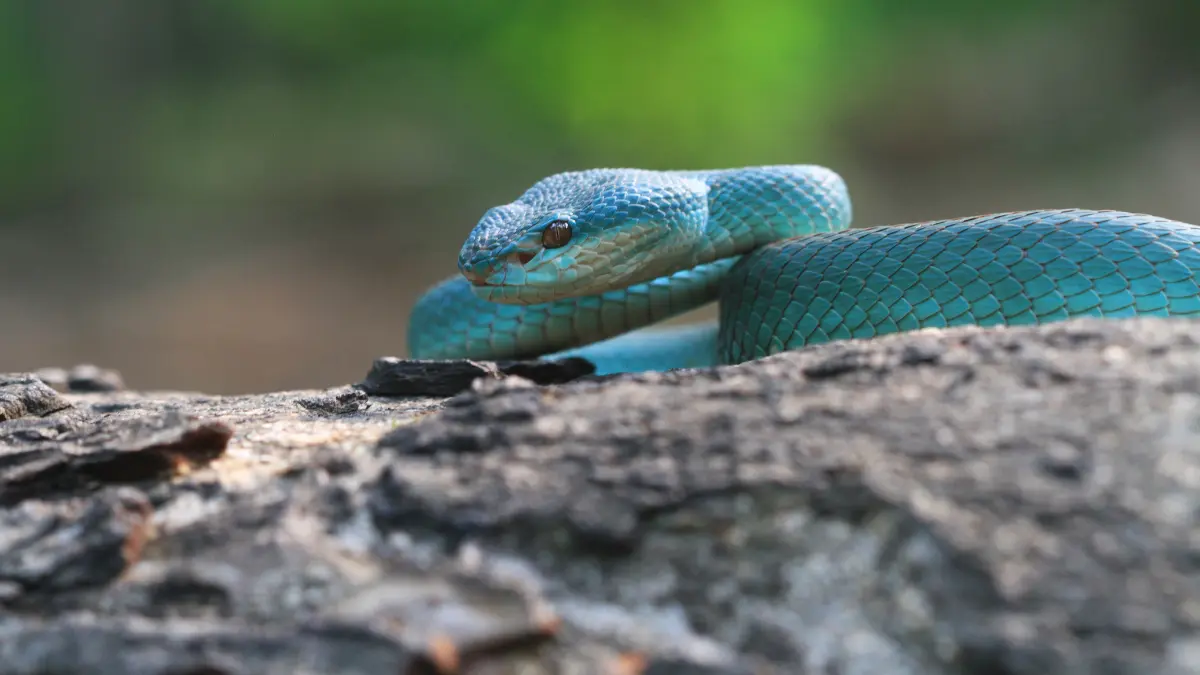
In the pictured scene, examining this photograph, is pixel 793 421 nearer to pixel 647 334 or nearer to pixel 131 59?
pixel 647 334

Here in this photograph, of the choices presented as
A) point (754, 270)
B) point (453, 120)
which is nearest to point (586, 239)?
point (754, 270)

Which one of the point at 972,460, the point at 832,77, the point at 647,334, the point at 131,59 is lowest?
the point at 647,334

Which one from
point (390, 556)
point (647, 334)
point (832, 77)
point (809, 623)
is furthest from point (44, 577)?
point (832, 77)

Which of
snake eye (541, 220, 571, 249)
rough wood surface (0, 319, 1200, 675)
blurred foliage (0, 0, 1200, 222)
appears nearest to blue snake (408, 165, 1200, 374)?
snake eye (541, 220, 571, 249)

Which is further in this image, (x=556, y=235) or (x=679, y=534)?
(x=556, y=235)

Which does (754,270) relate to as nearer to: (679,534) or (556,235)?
(556,235)

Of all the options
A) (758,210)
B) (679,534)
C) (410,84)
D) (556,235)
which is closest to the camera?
(679,534)

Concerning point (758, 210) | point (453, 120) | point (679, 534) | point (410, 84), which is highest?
point (410, 84)
